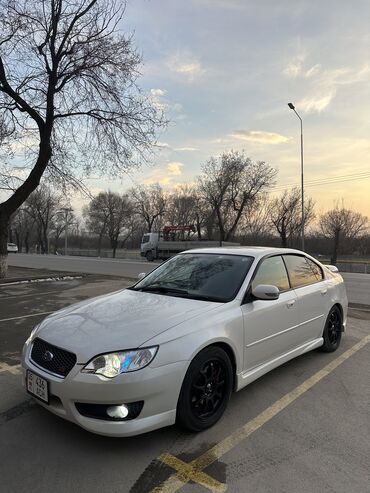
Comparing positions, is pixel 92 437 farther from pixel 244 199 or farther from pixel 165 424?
pixel 244 199

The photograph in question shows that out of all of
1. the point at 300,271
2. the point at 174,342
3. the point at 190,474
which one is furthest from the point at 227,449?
the point at 300,271

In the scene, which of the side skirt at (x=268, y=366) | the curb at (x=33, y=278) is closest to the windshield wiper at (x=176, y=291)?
the side skirt at (x=268, y=366)

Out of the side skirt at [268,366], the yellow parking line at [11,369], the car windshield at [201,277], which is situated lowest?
the yellow parking line at [11,369]

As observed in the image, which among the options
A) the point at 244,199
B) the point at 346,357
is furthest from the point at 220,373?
the point at 244,199

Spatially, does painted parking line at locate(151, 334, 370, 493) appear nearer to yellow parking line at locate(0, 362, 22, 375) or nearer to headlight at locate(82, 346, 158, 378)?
headlight at locate(82, 346, 158, 378)

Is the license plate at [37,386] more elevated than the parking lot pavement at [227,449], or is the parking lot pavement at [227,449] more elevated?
the license plate at [37,386]

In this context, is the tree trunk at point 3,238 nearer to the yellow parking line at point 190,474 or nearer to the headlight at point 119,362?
the headlight at point 119,362

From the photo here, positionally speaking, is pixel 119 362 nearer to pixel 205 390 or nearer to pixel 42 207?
pixel 205 390

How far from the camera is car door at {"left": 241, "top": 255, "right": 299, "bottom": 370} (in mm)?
3855

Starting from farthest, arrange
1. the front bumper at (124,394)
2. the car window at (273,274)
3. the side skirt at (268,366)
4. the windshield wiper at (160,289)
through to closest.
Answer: the car window at (273,274) → the windshield wiper at (160,289) → the side skirt at (268,366) → the front bumper at (124,394)

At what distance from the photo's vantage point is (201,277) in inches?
170

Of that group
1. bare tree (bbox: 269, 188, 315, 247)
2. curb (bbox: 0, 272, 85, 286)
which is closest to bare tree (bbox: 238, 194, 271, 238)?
bare tree (bbox: 269, 188, 315, 247)

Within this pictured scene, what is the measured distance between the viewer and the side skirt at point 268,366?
3.76 metres

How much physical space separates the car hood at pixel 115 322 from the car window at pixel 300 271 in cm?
155
